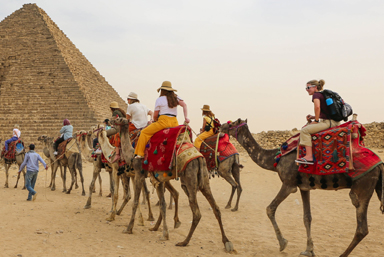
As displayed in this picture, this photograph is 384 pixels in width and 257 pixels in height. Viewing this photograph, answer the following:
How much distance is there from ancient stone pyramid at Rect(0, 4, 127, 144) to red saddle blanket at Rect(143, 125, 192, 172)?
40.1 metres

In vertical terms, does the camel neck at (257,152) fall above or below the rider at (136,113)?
below

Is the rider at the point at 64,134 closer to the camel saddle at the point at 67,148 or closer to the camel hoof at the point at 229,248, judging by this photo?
the camel saddle at the point at 67,148

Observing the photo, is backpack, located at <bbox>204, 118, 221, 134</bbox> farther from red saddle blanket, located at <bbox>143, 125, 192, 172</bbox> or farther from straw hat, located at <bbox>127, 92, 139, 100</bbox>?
red saddle blanket, located at <bbox>143, 125, 192, 172</bbox>

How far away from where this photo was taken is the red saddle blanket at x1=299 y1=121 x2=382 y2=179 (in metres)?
4.75

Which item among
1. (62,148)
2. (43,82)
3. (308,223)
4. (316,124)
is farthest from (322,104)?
(43,82)

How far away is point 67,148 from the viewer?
11305 mm

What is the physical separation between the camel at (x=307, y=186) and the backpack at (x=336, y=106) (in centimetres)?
80

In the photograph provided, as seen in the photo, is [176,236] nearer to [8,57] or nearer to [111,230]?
[111,230]

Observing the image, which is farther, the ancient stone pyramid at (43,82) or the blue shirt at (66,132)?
the ancient stone pyramid at (43,82)

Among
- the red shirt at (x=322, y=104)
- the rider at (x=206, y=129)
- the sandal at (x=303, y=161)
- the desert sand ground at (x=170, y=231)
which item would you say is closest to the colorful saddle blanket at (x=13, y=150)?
the desert sand ground at (x=170, y=231)

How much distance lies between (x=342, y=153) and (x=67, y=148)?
8.92 m

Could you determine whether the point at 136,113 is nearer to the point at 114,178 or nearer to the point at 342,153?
the point at 114,178

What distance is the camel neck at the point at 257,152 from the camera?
5.77m

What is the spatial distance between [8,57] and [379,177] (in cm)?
7104
